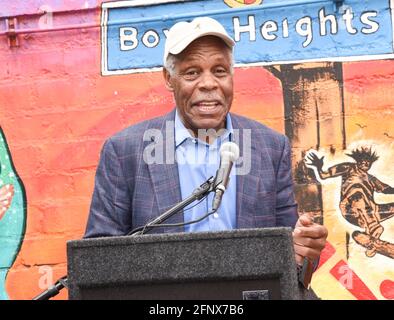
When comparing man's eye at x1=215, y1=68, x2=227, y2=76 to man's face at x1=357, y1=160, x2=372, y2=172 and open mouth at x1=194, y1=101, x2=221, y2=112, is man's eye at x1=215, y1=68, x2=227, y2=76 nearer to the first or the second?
open mouth at x1=194, y1=101, x2=221, y2=112

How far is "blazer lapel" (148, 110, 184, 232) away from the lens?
3.02 meters

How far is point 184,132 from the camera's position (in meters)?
3.26

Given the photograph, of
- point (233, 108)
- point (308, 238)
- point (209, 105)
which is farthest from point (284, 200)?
point (233, 108)

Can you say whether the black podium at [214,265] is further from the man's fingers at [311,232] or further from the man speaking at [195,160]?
the man speaking at [195,160]

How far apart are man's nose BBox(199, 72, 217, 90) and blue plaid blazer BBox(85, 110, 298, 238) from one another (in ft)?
0.75

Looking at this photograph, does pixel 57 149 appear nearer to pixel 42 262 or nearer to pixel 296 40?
pixel 42 262

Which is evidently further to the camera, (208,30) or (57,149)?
(57,149)

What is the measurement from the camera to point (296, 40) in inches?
169

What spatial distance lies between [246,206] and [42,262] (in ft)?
5.91

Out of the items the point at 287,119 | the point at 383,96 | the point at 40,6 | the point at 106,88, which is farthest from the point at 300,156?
the point at 40,6

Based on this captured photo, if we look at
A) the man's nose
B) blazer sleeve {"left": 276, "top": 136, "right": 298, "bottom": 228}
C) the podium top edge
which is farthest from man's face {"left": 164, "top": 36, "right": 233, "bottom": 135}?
the podium top edge
